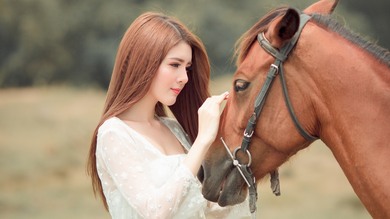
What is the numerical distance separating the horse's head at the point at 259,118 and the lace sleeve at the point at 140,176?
0.62 feet

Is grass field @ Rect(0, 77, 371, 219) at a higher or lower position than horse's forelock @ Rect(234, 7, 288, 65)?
lower

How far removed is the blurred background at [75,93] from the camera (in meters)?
10.2

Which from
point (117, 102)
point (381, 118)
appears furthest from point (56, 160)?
point (381, 118)

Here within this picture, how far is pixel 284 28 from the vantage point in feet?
8.17

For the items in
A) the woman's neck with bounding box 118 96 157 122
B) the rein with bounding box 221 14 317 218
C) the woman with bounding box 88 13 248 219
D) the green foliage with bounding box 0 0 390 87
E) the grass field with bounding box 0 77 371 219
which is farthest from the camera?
the green foliage with bounding box 0 0 390 87

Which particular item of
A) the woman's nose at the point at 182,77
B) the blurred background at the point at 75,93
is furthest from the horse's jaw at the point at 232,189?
the blurred background at the point at 75,93

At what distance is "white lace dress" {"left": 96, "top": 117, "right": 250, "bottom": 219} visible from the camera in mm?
2586

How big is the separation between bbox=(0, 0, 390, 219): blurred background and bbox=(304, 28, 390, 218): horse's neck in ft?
14.1

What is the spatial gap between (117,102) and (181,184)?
21.6 inches

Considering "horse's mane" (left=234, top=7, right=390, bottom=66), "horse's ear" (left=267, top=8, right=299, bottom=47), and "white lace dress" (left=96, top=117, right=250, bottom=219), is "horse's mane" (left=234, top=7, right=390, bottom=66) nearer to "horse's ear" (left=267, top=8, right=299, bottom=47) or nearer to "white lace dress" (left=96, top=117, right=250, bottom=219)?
"horse's ear" (left=267, top=8, right=299, bottom=47)

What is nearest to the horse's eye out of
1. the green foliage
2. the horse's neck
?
the horse's neck

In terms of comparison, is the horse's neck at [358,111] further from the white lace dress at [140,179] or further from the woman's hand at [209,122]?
the white lace dress at [140,179]

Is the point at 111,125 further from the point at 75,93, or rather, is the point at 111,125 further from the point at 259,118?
the point at 75,93

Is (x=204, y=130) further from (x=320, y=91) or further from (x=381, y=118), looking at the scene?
(x=381, y=118)
